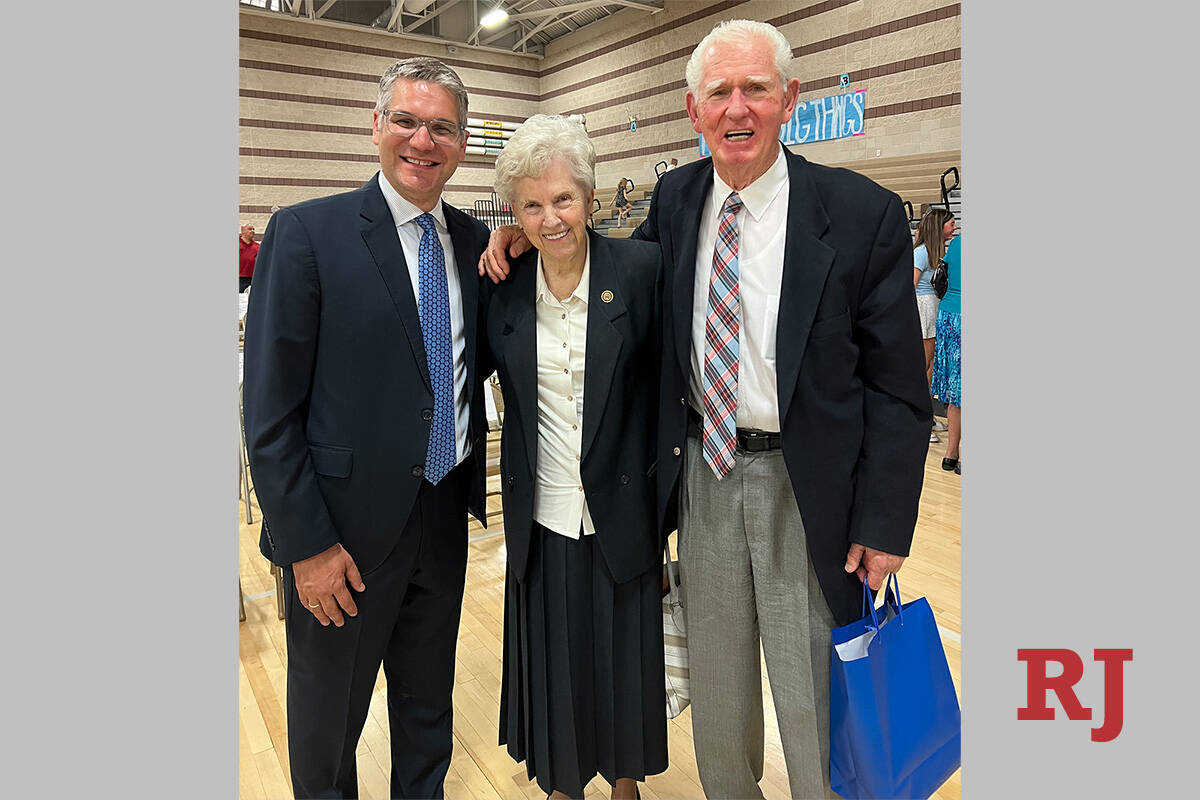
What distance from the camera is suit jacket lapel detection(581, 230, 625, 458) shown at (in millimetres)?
1831

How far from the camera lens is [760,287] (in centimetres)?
175

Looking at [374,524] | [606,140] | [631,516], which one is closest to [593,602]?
[631,516]

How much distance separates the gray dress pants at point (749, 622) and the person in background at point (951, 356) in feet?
15.2

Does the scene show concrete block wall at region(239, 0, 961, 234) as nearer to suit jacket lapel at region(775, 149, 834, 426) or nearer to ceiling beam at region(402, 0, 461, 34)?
ceiling beam at region(402, 0, 461, 34)

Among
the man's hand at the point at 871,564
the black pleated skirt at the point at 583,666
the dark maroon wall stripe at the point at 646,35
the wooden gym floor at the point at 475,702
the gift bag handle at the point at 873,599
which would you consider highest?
the dark maroon wall stripe at the point at 646,35

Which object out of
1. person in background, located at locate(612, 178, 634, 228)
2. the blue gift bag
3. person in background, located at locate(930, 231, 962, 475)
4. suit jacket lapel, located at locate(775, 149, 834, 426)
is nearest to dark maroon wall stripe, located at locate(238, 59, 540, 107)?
person in background, located at locate(612, 178, 634, 228)

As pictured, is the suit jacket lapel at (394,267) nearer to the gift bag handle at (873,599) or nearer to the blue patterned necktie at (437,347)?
the blue patterned necktie at (437,347)

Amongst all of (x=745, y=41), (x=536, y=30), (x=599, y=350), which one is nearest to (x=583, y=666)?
(x=599, y=350)

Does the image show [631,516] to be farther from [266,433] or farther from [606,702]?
[266,433]

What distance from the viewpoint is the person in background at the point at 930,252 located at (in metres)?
6.33

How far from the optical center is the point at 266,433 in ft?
5.54

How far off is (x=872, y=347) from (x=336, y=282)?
124 cm

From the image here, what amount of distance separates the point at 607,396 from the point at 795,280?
0.51 meters
